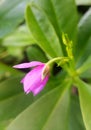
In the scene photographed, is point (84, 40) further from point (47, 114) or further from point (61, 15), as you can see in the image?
point (47, 114)

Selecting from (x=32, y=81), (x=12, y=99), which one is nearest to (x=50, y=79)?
(x=12, y=99)

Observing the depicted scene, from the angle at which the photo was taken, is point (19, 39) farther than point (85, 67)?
Yes

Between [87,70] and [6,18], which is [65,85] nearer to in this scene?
[87,70]

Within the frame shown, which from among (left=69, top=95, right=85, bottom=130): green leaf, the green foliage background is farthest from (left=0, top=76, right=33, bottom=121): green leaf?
(left=69, top=95, right=85, bottom=130): green leaf

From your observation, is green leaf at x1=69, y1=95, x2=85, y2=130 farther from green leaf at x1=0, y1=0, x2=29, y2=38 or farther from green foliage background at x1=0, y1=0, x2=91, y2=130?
green leaf at x1=0, y1=0, x2=29, y2=38

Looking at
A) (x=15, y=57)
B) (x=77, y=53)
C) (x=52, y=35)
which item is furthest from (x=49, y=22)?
(x=15, y=57)

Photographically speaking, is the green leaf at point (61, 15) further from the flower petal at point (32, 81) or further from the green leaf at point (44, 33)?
the flower petal at point (32, 81)

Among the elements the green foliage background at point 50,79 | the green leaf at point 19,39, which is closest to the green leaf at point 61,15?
the green foliage background at point 50,79
